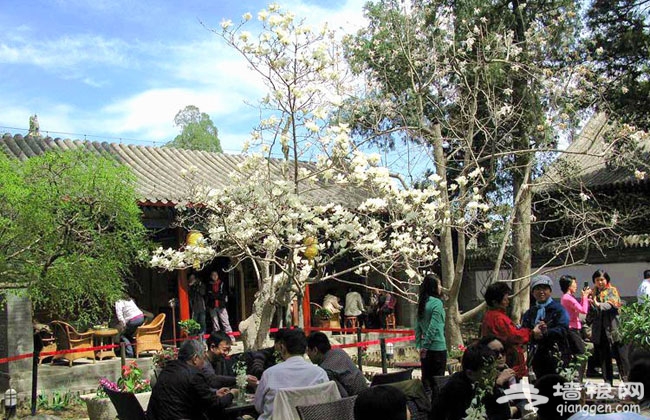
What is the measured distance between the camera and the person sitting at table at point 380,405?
293 centimetres

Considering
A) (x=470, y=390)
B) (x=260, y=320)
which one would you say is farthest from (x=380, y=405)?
(x=260, y=320)

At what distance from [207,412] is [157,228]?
7.42m

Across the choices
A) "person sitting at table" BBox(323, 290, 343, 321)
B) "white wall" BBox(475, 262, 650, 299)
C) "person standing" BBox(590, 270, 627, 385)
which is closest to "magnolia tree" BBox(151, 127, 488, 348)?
"person standing" BBox(590, 270, 627, 385)

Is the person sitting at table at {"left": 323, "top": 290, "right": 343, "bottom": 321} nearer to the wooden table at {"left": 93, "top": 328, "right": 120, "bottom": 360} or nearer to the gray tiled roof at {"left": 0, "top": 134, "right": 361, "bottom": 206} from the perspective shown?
the gray tiled roof at {"left": 0, "top": 134, "right": 361, "bottom": 206}

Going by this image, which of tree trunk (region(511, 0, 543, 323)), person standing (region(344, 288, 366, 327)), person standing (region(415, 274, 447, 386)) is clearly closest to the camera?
person standing (region(415, 274, 447, 386))

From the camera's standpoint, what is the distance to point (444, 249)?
1178 cm

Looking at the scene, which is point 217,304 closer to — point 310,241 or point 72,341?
point 72,341

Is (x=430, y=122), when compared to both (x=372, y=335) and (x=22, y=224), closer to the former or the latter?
(x=372, y=335)

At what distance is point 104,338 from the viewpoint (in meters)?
10.8

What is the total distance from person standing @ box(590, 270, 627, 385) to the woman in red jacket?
358 centimetres

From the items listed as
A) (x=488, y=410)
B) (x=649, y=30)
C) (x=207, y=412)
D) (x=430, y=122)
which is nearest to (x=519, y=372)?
(x=488, y=410)

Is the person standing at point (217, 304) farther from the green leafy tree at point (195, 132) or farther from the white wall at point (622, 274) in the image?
the green leafy tree at point (195, 132)

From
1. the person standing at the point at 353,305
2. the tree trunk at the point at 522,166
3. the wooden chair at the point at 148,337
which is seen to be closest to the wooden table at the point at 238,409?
the wooden chair at the point at 148,337

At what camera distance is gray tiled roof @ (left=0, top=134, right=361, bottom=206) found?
11.8m
